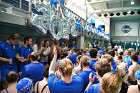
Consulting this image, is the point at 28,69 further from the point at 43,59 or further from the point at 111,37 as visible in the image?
the point at 111,37

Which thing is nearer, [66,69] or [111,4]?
[66,69]

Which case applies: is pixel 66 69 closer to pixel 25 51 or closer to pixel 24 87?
pixel 24 87

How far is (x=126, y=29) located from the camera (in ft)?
92.2

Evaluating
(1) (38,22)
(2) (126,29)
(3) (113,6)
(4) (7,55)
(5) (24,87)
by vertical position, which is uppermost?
(3) (113,6)

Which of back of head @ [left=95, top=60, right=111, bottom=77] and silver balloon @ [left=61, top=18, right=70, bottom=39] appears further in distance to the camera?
silver balloon @ [left=61, top=18, right=70, bottom=39]

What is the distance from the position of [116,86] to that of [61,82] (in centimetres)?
71

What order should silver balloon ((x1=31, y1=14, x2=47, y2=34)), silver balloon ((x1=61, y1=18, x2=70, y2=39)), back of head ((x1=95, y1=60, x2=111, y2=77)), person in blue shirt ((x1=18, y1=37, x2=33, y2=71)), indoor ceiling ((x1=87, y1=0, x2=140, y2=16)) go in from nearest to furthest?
back of head ((x1=95, y1=60, x2=111, y2=77)) → person in blue shirt ((x1=18, y1=37, x2=33, y2=71)) → silver balloon ((x1=31, y1=14, x2=47, y2=34)) → silver balloon ((x1=61, y1=18, x2=70, y2=39)) → indoor ceiling ((x1=87, y1=0, x2=140, y2=16))

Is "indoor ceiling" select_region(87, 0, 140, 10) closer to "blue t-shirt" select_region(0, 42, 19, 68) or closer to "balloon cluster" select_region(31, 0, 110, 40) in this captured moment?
"balloon cluster" select_region(31, 0, 110, 40)

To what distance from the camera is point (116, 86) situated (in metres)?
1.91

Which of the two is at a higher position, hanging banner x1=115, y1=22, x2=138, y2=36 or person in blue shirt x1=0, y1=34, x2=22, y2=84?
hanging banner x1=115, y1=22, x2=138, y2=36

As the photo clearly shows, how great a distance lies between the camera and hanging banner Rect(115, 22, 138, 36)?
27.7 m

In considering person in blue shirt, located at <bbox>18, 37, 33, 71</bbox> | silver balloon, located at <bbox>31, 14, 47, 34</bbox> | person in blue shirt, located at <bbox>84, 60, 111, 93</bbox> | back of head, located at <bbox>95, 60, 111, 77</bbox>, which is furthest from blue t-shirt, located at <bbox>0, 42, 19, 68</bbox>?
back of head, located at <bbox>95, 60, 111, 77</bbox>

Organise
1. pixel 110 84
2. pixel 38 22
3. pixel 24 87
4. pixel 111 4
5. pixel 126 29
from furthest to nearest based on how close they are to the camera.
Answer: pixel 126 29 < pixel 111 4 < pixel 38 22 < pixel 24 87 < pixel 110 84

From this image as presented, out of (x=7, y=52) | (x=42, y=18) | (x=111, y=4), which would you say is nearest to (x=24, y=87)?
(x=7, y=52)
